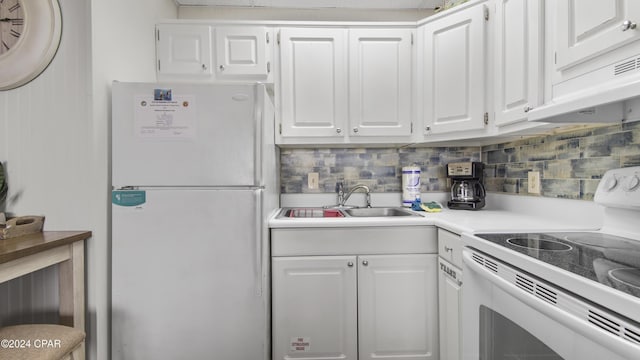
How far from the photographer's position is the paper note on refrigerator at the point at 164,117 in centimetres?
139

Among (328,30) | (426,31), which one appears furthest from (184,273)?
(426,31)

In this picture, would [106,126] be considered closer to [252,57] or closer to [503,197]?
[252,57]

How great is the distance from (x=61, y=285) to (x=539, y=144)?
2.53 metres

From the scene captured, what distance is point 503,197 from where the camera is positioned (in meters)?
1.97

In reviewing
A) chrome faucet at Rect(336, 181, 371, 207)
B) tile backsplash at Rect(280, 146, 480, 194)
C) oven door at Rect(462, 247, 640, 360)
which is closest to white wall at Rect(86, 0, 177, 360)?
tile backsplash at Rect(280, 146, 480, 194)

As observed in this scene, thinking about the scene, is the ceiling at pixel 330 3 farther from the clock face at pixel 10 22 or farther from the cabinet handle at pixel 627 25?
the cabinet handle at pixel 627 25

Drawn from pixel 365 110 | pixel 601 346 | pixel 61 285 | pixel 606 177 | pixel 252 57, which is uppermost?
pixel 252 57

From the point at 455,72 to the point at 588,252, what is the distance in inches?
50.2

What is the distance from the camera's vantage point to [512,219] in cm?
157

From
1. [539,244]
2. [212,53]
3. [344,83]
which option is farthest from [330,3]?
[539,244]

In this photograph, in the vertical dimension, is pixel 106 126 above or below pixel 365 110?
below

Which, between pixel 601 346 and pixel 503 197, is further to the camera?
pixel 503 197

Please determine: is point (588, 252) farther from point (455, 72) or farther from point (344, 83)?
point (344, 83)

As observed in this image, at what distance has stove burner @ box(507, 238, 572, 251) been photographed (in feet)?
3.08
